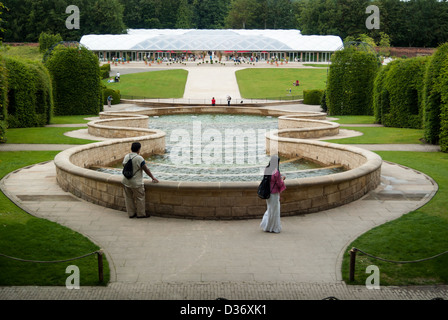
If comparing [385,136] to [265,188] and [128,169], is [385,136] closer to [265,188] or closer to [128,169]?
[265,188]

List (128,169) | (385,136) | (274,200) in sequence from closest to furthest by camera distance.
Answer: (274,200) < (128,169) < (385,136)

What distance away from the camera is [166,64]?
7669cm

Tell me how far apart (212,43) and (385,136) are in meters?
67.3

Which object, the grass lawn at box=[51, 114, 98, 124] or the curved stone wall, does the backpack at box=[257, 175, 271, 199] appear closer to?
the curved stone wall

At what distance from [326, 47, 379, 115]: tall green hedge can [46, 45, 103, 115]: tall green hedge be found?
16800 millimetres

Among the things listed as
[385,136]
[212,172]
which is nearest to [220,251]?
[212,172]

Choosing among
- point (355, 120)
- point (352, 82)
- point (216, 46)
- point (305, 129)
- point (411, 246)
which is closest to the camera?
point (411, 246)

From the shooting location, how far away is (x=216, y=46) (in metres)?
86.0

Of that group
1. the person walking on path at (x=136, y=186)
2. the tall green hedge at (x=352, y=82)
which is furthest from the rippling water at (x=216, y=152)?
the tall green hedge at (x=352, y=82)

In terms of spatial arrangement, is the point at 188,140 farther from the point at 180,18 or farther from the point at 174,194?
the point at 180,18

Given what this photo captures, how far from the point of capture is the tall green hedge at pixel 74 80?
32188mm

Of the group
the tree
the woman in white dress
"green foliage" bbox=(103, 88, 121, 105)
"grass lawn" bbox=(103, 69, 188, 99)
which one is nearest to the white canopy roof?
"grass lawn" bbox=(103, 69, 188, 99)

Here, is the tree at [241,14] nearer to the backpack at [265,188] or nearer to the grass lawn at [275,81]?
the grass lawn at [275,81]
